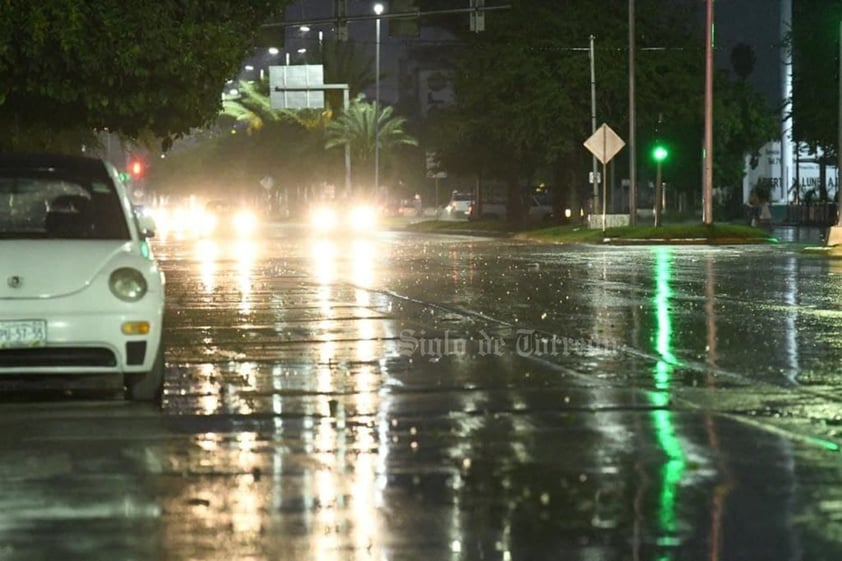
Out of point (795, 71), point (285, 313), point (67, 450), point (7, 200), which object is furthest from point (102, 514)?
point (795, 71)

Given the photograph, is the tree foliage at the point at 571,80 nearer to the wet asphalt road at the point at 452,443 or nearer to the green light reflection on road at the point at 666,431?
the green light reflection on road at the point at 666,431

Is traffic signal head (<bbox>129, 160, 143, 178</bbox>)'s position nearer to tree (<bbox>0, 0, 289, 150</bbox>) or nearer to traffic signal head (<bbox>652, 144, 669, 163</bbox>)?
traffic signal head (<bbox>652, 144, 669, 163</bbox>)

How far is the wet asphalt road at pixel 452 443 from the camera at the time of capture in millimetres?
7453

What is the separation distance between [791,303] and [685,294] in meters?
2.29

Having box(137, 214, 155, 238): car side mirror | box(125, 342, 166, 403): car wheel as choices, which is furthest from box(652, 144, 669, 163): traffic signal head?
box(125, 342, 166, 403): car wheel

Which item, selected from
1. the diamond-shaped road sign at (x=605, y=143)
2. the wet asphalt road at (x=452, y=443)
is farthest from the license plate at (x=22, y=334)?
the diamond-shaped road sign at (x=605, y=143)

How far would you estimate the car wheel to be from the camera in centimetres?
1169

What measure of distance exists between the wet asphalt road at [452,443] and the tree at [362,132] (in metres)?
80.3

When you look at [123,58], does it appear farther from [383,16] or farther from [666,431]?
[383,16]

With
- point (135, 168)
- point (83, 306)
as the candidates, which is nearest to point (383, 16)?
point (83, 306)

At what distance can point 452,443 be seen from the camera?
1009cm

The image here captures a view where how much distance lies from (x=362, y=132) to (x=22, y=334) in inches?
3561

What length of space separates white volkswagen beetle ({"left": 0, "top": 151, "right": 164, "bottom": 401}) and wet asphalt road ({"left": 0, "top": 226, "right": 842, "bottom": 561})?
13.9 inches

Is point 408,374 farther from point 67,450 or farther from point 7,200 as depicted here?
point 67,450
